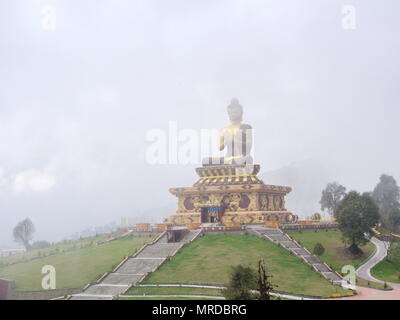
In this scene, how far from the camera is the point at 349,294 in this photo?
3041 centimetres

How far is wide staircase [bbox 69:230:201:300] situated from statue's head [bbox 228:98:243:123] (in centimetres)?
1951

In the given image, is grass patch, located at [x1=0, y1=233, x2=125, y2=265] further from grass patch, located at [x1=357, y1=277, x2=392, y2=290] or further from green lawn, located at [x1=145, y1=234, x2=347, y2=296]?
grass patch, located at [x1=357, y1=277, x2=392, y2=290]

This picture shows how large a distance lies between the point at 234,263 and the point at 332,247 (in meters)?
10.1

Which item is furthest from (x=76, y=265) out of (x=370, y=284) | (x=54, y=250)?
(x=370, y=284)

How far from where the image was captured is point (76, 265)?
129ft

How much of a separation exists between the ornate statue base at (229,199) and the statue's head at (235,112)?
6728 mm

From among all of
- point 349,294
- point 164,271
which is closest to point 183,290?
point 164,271

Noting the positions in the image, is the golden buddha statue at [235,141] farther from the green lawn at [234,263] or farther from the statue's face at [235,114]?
the green lawn at [234,263]

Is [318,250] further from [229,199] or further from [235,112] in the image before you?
[235,112]

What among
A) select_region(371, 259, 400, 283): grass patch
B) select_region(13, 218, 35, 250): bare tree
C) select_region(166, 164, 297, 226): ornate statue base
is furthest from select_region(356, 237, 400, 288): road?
select_region(13, 218, 35, 250): bare tree
